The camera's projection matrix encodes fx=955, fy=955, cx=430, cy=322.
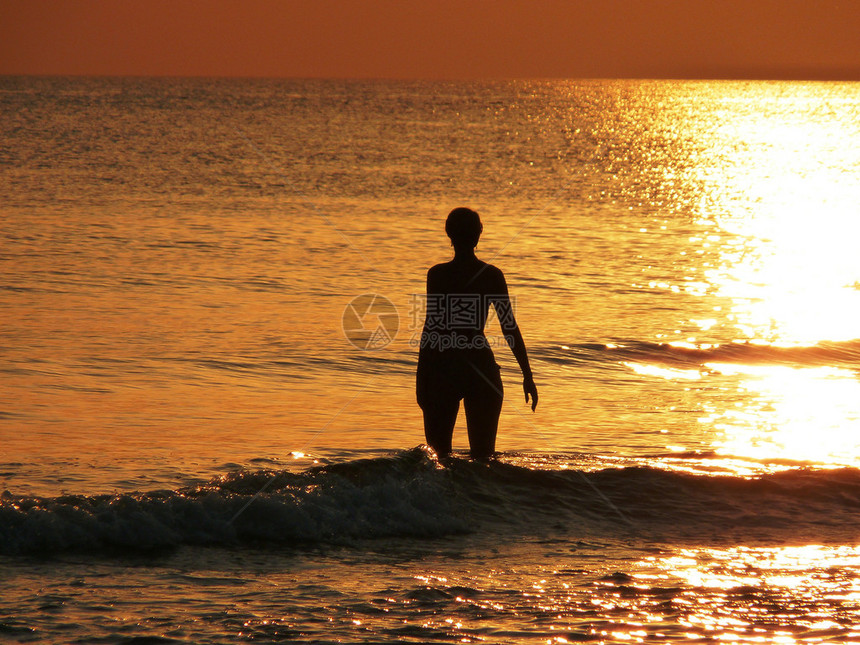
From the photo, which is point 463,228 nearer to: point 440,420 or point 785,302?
point 440,420

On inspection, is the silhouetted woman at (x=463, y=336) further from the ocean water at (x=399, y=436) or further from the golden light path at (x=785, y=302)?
the golden light path at (x=785, y=302)

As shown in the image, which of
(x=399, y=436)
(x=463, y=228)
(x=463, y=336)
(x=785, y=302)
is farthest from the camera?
(x=785, y=302)

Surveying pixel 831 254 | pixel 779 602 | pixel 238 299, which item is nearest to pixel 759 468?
pixel 779 602

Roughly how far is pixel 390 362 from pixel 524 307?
4.28 m

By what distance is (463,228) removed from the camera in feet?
19.5

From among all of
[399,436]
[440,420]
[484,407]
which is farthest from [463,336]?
[399,436]

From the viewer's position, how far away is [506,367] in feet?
38.8

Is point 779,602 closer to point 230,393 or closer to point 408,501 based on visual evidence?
point 408,501

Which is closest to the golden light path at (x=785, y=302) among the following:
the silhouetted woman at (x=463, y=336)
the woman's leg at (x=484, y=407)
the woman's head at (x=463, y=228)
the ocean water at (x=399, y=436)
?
the ocean water at (x=399, y=436)

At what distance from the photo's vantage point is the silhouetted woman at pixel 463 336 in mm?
5984

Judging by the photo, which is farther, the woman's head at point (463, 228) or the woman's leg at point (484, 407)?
the woman's leg at point (484, 407)

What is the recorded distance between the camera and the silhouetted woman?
598cm

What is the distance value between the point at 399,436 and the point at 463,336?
8.94 ft

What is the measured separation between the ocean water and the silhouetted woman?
0.77 metres
